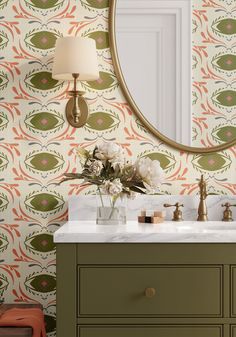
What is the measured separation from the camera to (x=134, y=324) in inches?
83.4

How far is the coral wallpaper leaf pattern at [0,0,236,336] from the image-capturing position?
270cm

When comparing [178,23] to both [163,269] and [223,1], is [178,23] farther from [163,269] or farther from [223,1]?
[163,269]

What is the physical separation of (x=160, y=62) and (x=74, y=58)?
42 cm

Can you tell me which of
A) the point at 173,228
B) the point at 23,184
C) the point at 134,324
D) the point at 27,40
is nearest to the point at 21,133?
the point at 23,184

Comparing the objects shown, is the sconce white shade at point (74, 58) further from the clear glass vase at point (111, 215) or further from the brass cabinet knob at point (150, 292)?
the brass cabinet knob at point (150, 292)

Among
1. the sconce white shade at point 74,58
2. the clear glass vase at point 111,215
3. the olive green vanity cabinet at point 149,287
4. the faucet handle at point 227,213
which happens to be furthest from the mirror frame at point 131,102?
the olive green vanity cabinet at point 149,287

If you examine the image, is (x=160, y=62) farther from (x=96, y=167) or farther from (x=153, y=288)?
(x=153, y=288)

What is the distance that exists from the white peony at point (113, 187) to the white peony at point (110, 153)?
0.26 ft

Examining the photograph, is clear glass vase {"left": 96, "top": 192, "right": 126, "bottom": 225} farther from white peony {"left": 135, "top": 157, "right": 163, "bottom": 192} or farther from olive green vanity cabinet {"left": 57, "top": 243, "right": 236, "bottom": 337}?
olive green vanity cabinet {"left": 57, "top": 243, "right": 236, "bottom": 337}

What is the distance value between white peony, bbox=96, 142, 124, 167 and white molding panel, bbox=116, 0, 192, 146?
1.24 feet

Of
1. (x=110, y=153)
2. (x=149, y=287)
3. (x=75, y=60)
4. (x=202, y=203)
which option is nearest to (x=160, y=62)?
(x=75, y=60)

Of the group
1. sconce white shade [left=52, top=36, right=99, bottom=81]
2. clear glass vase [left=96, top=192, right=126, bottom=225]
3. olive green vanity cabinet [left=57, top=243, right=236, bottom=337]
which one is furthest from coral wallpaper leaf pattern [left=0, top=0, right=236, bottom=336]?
olive green vanity cabinet [left=57, top=243, right=236, bottom=337]

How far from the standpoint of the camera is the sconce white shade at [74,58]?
2.53 meters

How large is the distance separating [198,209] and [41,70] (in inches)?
38.4
